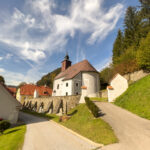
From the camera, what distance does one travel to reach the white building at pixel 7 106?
12.6 meters

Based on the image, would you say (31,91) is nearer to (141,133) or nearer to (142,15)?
(141,133)

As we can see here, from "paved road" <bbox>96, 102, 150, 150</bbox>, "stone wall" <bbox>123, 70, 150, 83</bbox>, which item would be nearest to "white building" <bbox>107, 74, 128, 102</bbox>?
"stone wall" <bbox>123, 70, 150, 83</bbox>

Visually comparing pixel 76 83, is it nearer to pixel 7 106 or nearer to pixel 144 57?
pixel 144 57

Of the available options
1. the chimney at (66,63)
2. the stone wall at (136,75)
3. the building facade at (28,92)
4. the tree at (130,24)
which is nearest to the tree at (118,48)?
the tree at (130,24)

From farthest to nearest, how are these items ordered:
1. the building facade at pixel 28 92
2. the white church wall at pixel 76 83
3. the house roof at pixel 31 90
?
the house roof at pixel 31 90 → the building facade at pixel 28 92 → the white church wall at pixel 76 83

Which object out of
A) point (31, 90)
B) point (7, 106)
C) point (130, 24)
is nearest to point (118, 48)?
point (130, 24)

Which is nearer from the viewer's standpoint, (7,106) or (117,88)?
(7,106)

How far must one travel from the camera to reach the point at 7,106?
42.6ft

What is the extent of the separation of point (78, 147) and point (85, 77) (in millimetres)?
22488

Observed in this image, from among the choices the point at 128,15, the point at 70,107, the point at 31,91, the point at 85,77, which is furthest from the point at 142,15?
the point at 31,91

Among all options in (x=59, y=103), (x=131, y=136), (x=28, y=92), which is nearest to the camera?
(x=131, y=136)

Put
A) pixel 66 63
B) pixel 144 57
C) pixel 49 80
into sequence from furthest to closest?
pixel 49 80 < pixel 66 63 < pixel 144 57

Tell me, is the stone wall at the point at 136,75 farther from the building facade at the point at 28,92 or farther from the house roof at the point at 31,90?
the house roof at the point at 31,90

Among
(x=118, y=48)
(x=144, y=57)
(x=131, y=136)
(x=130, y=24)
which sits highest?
(x=130, y=24)
